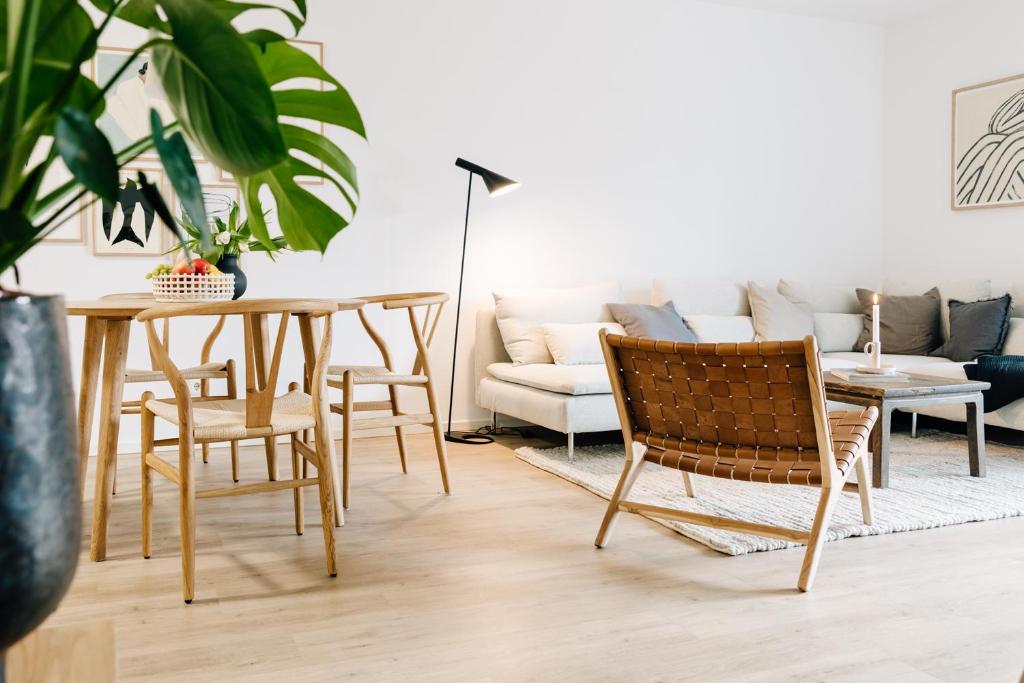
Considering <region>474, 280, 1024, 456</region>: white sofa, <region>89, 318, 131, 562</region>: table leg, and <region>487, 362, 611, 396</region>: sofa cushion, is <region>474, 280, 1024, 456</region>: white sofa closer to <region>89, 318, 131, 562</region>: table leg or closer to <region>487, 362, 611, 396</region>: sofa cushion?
<region>487, 362, 611, 396</region>: sofa cushion

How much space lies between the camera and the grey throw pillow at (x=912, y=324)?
211 inches

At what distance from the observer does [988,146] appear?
5.64 meters

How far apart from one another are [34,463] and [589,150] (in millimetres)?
5209

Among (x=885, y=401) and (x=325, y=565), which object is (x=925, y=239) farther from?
(x=325, y=565)

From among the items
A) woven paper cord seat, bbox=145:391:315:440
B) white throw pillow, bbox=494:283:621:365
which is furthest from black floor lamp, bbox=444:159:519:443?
woven paper cord seat, bbox=145:391:315:440

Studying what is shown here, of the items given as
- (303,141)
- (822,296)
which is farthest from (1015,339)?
(303,141)

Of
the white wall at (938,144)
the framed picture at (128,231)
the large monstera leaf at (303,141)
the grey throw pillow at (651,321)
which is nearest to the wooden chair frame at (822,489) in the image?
the large monstera leaf at (303,141)

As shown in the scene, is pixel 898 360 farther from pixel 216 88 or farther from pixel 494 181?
pixel 216 88

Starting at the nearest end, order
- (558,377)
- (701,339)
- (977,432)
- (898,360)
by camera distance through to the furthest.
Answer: (977,432) < (558,377) < (898,360) < (701,339)

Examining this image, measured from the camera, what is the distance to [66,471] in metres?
0.60

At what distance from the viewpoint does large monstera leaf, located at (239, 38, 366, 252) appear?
795 mm

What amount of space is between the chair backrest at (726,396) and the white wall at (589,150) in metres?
2.40

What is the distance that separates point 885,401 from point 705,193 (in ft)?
8.47

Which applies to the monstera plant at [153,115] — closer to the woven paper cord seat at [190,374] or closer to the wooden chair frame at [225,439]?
the wooden chair frame at [225,439]
